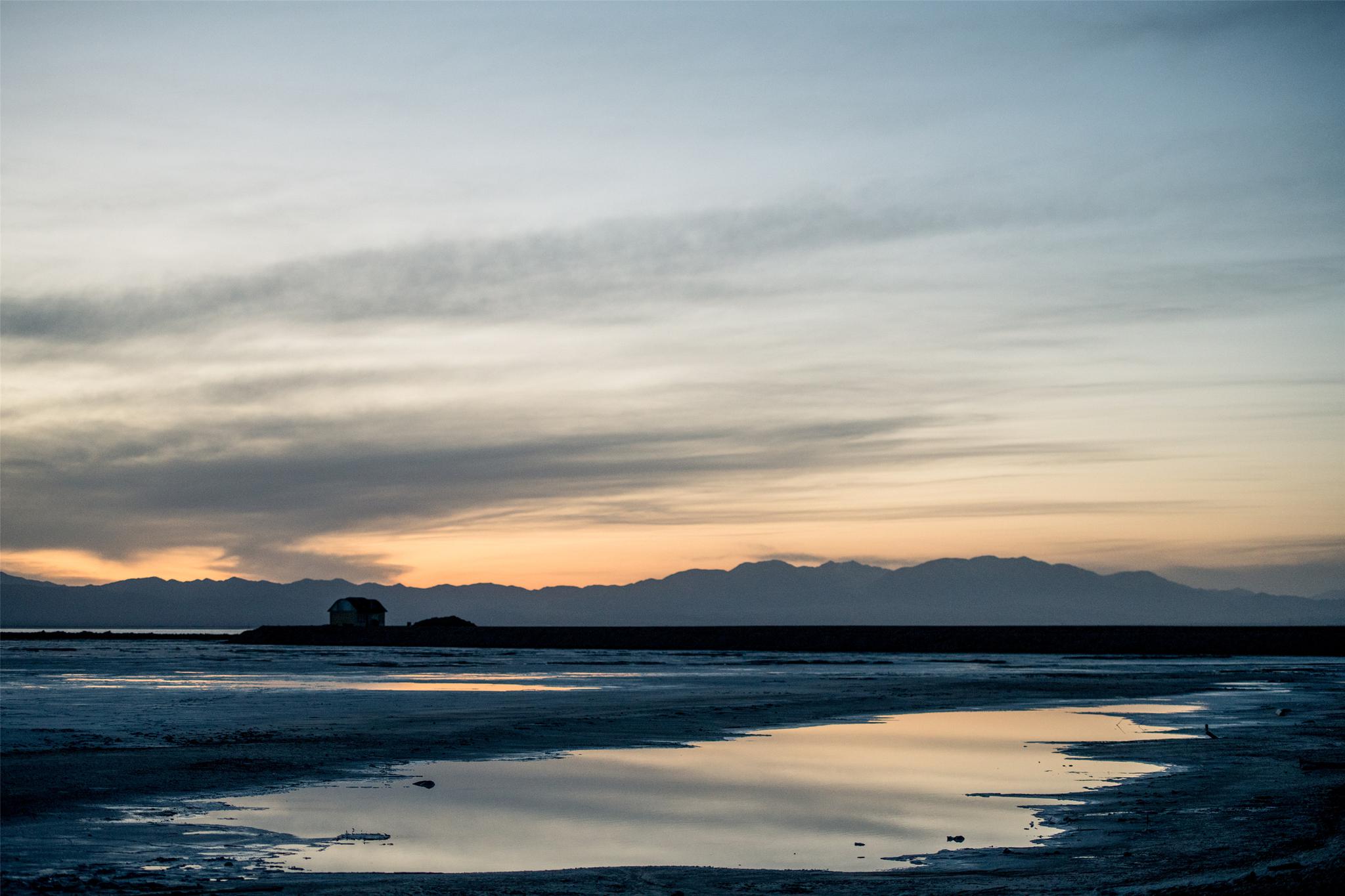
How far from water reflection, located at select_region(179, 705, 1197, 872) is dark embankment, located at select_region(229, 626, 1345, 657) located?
74.2 m

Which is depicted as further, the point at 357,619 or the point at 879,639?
the point at 357,619

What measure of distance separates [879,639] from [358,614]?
6068 cm

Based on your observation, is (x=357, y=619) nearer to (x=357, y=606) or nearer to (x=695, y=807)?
(x=357, y=606)

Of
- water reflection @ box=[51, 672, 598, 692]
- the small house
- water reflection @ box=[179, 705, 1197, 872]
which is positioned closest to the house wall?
the small house

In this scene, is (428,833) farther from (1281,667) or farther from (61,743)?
(1281,667)

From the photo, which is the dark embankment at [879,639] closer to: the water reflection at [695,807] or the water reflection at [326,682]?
the water reflection at [326,682]

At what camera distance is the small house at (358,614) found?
5079 inches

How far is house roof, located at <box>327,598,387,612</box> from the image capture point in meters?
131

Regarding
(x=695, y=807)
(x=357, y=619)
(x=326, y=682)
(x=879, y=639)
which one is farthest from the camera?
(x=357, y=619)

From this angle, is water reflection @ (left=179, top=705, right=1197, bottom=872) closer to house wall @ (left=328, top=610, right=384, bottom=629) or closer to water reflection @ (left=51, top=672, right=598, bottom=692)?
water reflection @ (left=51, top=672, right=598, bottom=692)

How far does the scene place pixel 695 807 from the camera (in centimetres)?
1503

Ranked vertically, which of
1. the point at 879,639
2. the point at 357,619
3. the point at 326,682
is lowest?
the point at 879,639

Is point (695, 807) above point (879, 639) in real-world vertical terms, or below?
above

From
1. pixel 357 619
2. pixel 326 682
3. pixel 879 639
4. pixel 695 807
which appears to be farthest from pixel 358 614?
pixel 695 807
